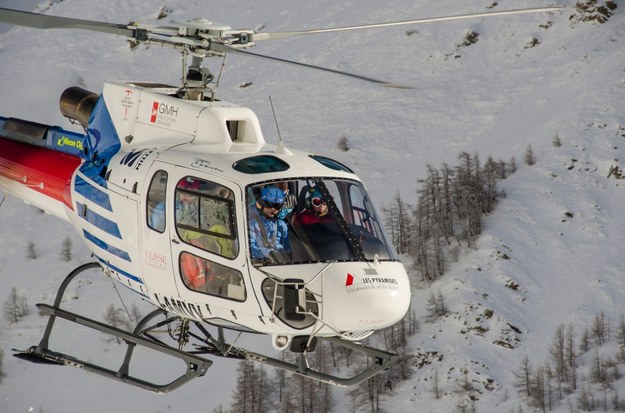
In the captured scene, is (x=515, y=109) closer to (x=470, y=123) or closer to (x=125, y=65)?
(x=470, y=123)

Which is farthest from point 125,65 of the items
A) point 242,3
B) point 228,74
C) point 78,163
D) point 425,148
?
point 78,163

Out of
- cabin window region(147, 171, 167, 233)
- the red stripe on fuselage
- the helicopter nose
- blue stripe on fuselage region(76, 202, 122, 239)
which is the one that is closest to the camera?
the helicopter nose

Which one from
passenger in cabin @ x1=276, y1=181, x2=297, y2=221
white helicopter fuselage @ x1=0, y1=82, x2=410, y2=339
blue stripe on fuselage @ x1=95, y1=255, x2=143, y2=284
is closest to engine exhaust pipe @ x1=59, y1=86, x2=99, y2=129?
white helicopter fuselage @ x1=0, y1=82, x2=410, y2=339

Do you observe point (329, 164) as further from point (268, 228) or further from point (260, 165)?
point (268, 228)

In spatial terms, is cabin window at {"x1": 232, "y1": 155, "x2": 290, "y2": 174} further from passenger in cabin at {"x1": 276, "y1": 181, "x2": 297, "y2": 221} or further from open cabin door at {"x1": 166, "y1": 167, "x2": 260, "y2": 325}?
open cabin door at {"x1": 166, "y1": 167, "x2": 260, "y2": 325}

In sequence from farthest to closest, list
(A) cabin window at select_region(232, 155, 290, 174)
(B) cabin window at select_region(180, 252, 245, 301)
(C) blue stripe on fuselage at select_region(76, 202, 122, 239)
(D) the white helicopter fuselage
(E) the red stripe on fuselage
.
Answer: (E) the red stripe on fuselage → (C) blue stripe on fuselage at select_region(76, 202, 122, 239) → (A) cabin window at select_region(232, 155, 290, 174) → (B) cabin window at select_region(180, 252, 245, 301) → (D) the white helicopter fuselage

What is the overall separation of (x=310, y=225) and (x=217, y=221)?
144 cm

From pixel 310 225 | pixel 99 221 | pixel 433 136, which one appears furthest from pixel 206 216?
pixel 433 136

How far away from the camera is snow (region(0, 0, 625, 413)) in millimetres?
59312

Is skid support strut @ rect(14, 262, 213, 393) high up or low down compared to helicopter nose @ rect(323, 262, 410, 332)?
down

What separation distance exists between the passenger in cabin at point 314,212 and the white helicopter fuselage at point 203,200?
285 millimetres

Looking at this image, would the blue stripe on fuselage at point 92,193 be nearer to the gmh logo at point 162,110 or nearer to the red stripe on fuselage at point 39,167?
the red stripe on fuselage at point 39,167

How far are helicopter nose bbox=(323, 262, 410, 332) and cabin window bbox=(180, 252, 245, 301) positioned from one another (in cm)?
146

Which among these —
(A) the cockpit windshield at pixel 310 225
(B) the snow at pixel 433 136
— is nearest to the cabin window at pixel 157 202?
(A) the cockpit windshield at pixel 310 225
